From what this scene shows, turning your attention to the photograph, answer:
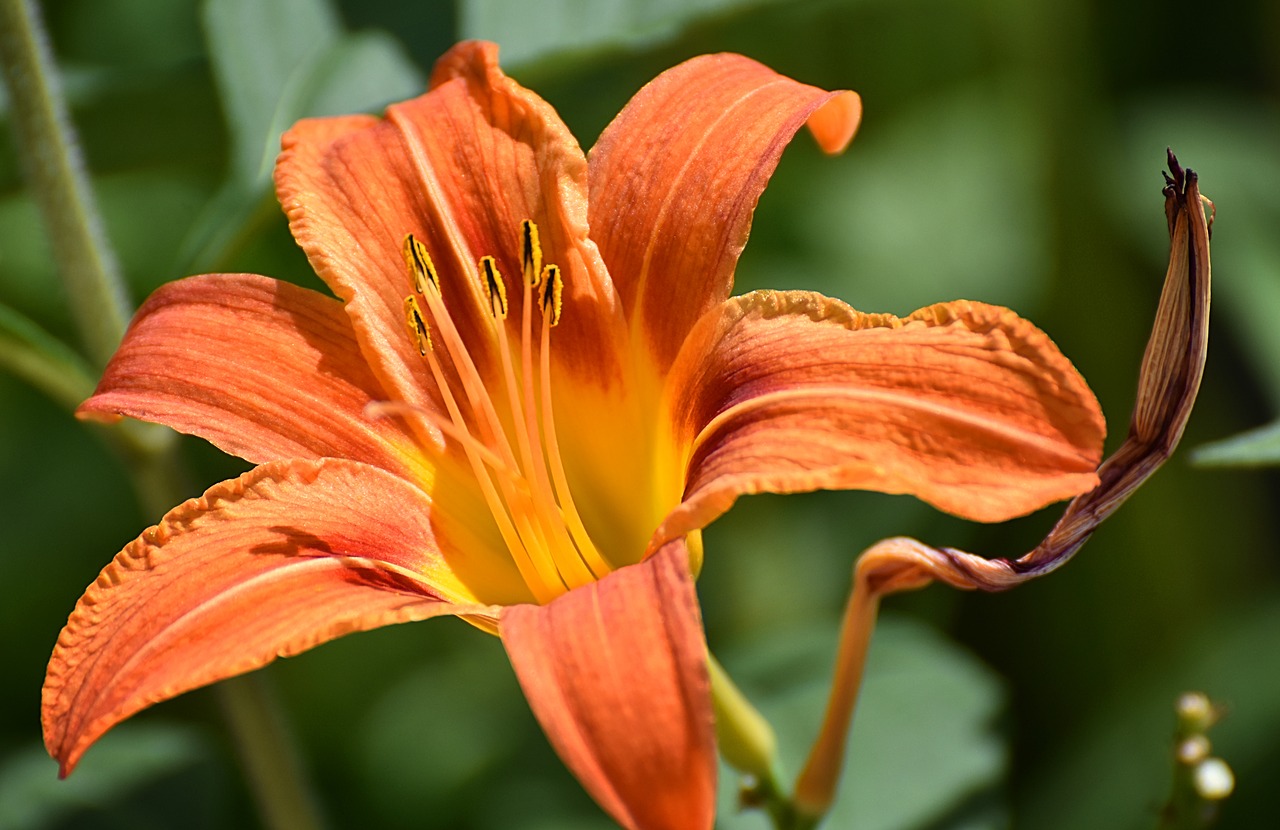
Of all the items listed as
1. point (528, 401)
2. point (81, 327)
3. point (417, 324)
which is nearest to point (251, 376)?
point (417, 324)

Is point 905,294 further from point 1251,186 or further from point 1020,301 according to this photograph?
point 1251,186

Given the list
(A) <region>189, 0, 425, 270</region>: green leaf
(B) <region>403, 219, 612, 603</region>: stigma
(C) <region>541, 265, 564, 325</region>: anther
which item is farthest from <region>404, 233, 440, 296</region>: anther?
(A) <region>189, 0, 425, 270</region>: green leaf

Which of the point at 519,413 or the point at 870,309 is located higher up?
the point at 519,413

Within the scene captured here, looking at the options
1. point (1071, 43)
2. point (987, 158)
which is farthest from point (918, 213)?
point (1071, 43)

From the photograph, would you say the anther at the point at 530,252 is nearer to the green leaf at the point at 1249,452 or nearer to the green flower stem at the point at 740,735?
the green flower stem at the point at 740,735

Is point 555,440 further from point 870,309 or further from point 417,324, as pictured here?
point 870,309

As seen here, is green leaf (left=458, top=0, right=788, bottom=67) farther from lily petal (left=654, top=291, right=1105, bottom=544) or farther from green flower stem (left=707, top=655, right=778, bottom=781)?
green flower stem (left=707, top=655, right=778, bottom=781)
